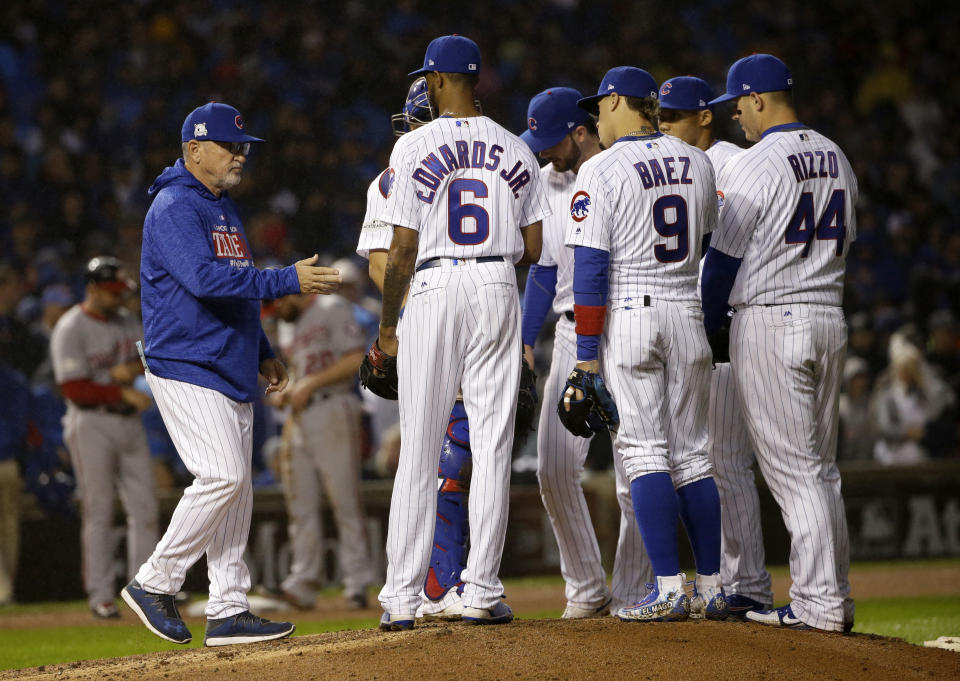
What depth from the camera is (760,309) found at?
5.42 meters

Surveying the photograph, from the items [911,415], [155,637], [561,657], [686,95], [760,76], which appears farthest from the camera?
[911,415]

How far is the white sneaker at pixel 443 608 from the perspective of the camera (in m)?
5.20

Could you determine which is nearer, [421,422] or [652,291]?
[421,422]

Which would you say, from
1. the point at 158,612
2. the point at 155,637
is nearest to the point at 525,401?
the point at 158,612

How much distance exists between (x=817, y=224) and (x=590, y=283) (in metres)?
1.14

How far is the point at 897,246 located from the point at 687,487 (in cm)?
1172

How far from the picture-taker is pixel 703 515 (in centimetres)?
519

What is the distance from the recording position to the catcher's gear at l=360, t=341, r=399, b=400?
5.32 meters

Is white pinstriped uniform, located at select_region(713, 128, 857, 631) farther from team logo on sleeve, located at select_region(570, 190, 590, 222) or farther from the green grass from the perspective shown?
the green grass

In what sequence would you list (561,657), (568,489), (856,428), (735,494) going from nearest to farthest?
(561,657) → (735,494) → (568,489) → (856,428)

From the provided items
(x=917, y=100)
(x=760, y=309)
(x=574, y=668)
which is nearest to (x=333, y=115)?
(x=917, y=100)

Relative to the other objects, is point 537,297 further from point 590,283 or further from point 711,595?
point 711,595

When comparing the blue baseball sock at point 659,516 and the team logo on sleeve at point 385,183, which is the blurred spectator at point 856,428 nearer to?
the blue baseball sock at point 659,516

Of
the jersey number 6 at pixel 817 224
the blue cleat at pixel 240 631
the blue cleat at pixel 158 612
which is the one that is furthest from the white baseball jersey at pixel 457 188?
the blue cleat at pixel 158 612
